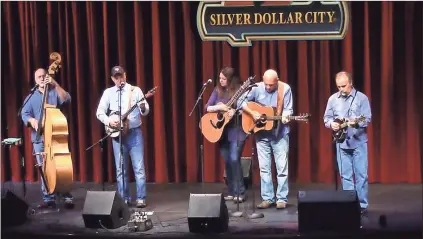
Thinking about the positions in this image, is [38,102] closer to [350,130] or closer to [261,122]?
[261,122]

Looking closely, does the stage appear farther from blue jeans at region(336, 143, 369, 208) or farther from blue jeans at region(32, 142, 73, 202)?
blue jeans at region(336, 143, 369, 208)

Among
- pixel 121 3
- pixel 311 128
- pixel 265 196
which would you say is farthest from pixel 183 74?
pixel 265 196

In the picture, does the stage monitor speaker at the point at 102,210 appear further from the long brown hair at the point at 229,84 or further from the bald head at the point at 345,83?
the bald head at the point at 345,83

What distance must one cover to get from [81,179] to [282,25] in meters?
3.15

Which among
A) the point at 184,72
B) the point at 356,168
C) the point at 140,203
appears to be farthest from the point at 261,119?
the point at 184,72

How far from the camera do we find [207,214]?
6.06 m

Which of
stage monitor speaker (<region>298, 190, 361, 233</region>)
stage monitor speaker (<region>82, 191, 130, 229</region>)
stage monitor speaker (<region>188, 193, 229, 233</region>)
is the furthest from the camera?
stage monitor speaker (<region>82, 191, 130, 229</region>)

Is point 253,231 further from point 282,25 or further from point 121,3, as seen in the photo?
point 121,3

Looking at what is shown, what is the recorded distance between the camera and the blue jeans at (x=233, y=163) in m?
7.08

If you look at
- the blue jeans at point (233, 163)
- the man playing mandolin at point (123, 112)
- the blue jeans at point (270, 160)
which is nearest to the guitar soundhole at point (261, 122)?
the blue jeans at point (270, 160)

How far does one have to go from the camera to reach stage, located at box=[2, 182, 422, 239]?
6.13m

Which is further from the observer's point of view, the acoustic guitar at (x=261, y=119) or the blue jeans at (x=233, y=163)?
the blue jeans at (x=233, y=163)

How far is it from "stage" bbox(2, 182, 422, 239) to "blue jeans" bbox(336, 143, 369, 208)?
246 millimetres

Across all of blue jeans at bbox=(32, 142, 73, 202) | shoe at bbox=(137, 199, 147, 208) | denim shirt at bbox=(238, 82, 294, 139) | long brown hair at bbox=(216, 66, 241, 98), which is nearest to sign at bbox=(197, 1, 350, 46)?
long brown hair at bbox=(216, 66, 241, 98)
